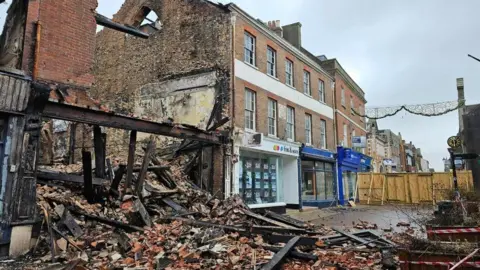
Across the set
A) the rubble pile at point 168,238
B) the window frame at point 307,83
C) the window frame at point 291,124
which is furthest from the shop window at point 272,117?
the rubble pile at point 168,238

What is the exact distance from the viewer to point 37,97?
25.2ft

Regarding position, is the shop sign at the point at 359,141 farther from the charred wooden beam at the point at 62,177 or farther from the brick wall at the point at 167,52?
the charred wooden beam at the point at 62,177

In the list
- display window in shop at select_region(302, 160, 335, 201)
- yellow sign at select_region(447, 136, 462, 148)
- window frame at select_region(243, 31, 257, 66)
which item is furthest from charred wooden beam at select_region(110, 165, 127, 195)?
display window in shop at select_region(302, 160, 335, 201)

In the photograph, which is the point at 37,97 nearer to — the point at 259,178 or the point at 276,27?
the point at 259,178

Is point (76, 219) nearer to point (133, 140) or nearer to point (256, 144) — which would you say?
point (133, 140)

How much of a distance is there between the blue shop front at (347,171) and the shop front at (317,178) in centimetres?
63

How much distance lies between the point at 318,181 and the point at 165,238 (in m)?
15.3

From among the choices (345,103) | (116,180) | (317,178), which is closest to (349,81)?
(345,103)

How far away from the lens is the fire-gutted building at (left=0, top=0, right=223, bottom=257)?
24.0 feet

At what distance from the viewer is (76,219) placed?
8492 millimetres

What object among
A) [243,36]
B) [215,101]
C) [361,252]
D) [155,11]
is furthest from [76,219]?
[155,11]

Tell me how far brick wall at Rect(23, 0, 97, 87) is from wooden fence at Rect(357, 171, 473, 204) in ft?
69.6

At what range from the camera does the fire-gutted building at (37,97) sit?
730 cm

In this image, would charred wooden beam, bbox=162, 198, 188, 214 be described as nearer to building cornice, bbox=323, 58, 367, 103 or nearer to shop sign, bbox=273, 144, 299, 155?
shop sign, bbox=273, 144, 299, 155
